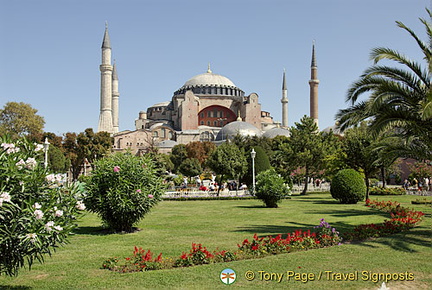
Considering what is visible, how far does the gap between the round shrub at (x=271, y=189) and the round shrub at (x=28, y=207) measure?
11892mm

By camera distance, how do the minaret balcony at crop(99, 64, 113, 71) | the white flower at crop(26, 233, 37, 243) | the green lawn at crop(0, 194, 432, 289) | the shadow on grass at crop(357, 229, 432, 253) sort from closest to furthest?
the white flower at crop(26, 233, 37, 243)
the green lawn at crop(0, 194, 432, 289)
the shadow on grass at crop(357, 229, 432, 253)
the minaret balcony at crop(99, 64, 113, 71)

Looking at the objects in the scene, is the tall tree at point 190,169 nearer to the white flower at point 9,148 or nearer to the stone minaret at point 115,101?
the stone minaret at point 115,101

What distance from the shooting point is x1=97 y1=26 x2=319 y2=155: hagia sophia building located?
6850 cm

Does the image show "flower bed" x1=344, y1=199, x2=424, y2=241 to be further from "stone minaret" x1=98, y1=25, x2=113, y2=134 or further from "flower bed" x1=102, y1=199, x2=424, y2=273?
"stone minaret" x1=98, y1=25, x2=113, y2=134

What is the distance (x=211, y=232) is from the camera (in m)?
9.91

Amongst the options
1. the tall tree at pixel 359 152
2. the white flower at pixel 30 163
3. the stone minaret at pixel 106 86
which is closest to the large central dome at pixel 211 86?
the stone minaret at pixel 106 86

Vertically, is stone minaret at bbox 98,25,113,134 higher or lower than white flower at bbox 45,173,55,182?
higher

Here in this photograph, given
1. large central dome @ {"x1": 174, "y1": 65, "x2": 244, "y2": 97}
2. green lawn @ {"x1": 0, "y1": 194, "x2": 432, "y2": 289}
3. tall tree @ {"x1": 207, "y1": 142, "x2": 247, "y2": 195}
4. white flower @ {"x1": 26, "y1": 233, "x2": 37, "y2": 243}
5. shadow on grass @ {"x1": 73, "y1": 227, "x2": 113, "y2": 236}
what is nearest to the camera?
white flower @ {"x1": 26, "y1": 233, "x2": 37, "y2": 243}

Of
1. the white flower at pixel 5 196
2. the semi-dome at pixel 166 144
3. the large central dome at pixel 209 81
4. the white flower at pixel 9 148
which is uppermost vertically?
the large central dome at pixel 209 81

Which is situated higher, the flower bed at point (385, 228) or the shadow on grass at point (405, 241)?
the flower bed at point (385, 228)

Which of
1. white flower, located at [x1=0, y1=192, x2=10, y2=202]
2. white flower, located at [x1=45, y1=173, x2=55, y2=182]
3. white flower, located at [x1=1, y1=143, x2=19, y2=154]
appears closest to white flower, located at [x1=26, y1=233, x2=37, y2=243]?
white flower, located at [x1=0, y1=192, x2=10, y2=202]

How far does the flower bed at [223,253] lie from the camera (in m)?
6.38

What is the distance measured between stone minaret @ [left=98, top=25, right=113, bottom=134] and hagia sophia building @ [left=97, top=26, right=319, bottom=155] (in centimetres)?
367

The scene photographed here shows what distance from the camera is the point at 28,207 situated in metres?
4.58
